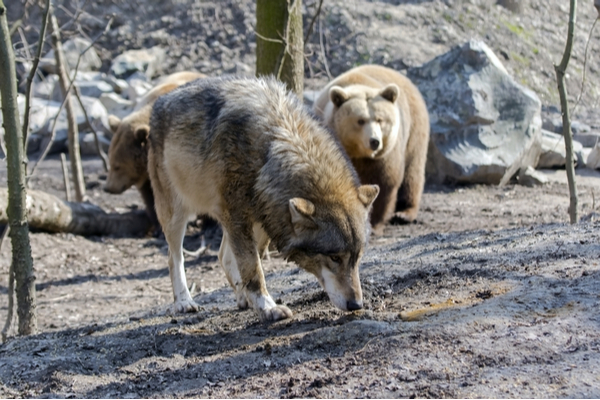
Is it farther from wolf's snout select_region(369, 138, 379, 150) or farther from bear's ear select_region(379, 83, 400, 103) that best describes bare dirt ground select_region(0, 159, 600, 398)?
bear's ear select_region(379, 83, 400, 103)

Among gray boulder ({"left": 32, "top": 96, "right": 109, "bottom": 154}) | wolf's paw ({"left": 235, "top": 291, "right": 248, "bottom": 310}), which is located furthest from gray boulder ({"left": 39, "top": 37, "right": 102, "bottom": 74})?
wolf's paw ({"left": 235, "top": 291, "right": 248, "bottom": 310})

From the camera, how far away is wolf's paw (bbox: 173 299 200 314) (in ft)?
20.2

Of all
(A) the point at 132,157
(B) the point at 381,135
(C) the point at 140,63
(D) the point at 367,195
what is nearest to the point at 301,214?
(D) the point at 367,195

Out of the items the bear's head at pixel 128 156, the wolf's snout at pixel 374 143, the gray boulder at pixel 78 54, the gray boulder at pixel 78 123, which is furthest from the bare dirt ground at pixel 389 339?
the gray boulder at pixel 78 54

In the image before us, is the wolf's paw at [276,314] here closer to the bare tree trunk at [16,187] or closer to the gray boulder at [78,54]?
the bare tree trunk at [16,187]

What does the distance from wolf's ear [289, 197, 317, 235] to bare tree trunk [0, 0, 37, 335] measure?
7.43ft

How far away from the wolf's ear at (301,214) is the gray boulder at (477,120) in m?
8.11

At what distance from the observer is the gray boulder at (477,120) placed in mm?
12523

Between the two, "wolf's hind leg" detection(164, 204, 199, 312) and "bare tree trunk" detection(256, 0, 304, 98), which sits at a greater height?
"bare tree trunk" detection(256, 0, 304, 98)

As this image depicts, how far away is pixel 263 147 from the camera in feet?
16.8

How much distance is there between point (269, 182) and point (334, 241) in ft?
2.13

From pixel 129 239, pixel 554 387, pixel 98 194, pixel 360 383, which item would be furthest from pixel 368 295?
pixel 98 194

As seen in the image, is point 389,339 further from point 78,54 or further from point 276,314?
point 78,54

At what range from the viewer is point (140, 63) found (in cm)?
1955
